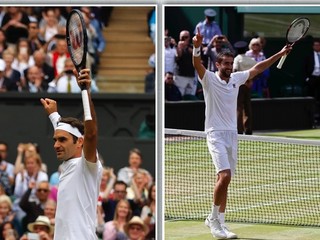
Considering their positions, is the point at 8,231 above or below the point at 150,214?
below

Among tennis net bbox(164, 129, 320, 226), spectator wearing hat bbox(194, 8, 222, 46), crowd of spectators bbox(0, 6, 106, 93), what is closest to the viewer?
spectator wearing hat bbox(194, 8, 222, 46)

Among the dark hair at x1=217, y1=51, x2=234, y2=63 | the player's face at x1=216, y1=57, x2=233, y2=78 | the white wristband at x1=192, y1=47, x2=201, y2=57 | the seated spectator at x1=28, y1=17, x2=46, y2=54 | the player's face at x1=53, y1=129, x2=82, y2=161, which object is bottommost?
the player's face at x1=53, y1=129, x2=82, y2=161

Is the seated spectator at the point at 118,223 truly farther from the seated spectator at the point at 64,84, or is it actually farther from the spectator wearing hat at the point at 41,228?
the seated spectator at the point at 64,84

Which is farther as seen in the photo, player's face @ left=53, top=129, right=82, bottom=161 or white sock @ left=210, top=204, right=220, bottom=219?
white sock @ left=210, top=204, right=220, bottom=219

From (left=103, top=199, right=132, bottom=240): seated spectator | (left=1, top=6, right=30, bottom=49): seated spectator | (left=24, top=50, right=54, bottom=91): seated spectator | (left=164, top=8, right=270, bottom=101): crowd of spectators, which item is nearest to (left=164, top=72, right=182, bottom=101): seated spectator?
(left=164, top=8, right=270, bottom=101): crowd of spectators

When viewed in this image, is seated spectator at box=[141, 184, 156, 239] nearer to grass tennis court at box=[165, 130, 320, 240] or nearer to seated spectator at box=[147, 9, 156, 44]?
grass tennis court at box=[165, 130, 320, 240]

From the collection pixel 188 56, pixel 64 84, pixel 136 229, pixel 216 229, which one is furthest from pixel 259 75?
pixel 64 84

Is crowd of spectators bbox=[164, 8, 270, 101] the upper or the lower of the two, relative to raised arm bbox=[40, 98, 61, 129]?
upper

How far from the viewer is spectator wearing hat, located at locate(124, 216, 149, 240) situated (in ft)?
31.3

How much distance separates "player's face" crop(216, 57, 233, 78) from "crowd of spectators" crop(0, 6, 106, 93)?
281cm

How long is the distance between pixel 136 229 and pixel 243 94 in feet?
4.63

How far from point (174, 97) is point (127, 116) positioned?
6.76 feet

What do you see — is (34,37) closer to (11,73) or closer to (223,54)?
(11,73)

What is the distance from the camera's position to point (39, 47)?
38.1 feet
